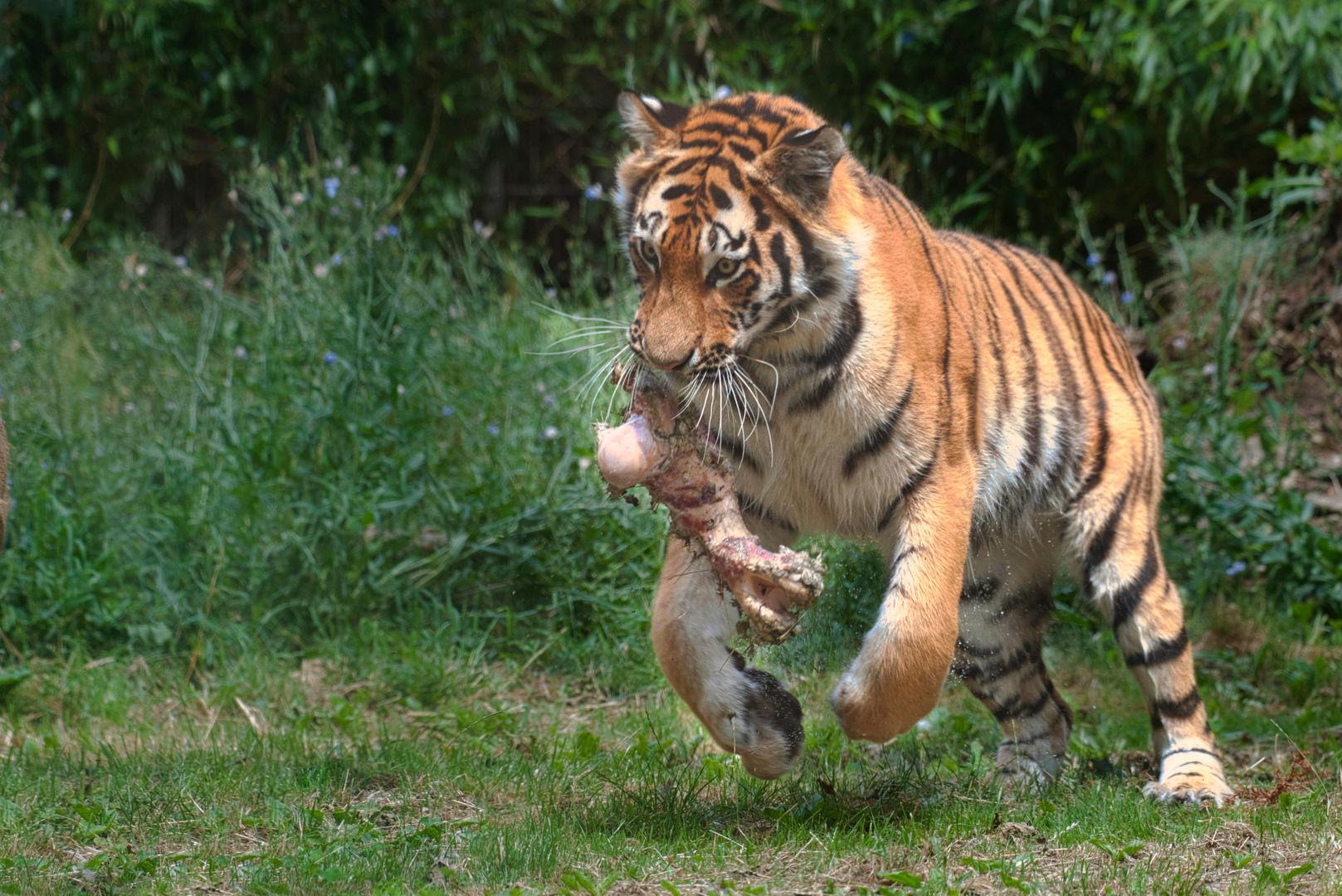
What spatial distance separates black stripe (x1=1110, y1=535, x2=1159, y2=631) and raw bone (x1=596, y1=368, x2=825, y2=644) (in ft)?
4.03

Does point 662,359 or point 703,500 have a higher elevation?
point 662,359

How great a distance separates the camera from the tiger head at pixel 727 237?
105 inches

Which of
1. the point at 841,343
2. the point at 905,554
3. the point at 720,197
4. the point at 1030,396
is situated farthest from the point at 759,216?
the point at 1030,396

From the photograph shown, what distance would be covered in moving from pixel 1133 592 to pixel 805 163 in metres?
1.57

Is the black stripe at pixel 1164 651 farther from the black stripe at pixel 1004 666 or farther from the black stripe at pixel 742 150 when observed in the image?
the black stripe at pixel 742 150

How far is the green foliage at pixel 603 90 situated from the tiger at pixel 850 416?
8.73 ft

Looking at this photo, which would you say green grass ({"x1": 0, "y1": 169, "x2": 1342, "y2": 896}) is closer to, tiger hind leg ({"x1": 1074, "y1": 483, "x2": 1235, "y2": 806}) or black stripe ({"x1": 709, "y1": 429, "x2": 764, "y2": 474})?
tiger hind leg ({"x1": 1074, "y1": 483, "x2": 1235, "y2": 806})

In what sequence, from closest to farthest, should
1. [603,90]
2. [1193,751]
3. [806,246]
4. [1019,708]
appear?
[806,246] < [1193,751] < [1019,708] < [603,90]

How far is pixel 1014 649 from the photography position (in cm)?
381

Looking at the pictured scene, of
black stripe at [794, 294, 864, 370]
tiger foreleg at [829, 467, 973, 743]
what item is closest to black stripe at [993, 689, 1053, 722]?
tiger foreleg at [829, 467, 973, 743]

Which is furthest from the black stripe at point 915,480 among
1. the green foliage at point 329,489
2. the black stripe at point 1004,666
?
the green foliage at point 329,489

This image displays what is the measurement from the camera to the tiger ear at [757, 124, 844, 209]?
2.75 metres

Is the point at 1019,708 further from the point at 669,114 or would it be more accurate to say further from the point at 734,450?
the point at 669,114

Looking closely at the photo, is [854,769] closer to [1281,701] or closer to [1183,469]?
[1281,701]
